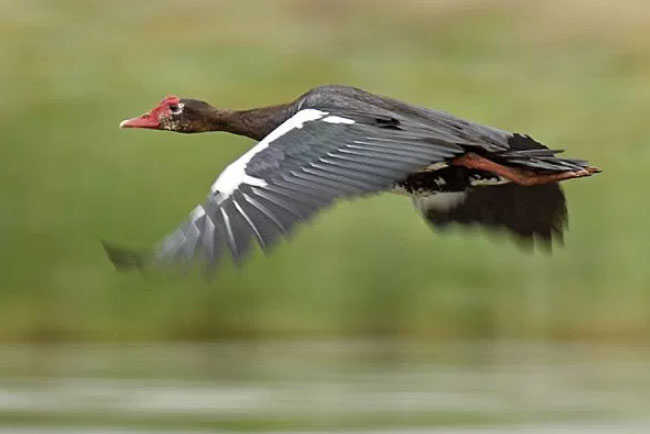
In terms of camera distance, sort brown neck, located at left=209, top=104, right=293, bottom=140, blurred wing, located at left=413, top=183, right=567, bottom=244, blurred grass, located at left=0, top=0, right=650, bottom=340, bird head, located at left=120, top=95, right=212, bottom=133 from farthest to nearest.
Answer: blurred grass, located at left=0, top=0, right=650, bottom=340
bird head, located at left=120, top=95, right=212, bottom=133
blurred wing, located at left=413, top=183, right=567, bottom=244
brown neck, located at left=209, top=104, right=293, bottom=140

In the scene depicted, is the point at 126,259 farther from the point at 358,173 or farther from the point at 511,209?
the point at 511,209

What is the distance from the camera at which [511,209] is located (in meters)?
10.7

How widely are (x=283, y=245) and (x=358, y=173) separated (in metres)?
3.67

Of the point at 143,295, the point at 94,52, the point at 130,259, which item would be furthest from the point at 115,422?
the point at 94,52

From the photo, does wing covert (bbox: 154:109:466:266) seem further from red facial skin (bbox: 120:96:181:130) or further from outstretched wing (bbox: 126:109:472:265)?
red facial skin (bbox: 120:96:181:130)

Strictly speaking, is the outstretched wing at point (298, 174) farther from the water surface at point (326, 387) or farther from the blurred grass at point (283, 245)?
the blurred grass at point (283, 245)

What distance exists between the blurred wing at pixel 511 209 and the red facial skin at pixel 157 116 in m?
1.30

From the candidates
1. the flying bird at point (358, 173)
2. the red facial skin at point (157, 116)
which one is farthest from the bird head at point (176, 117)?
the flying bird at point (358, 173)

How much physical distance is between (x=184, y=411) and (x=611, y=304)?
2.73 m

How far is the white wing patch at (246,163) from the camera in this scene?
9.16 m

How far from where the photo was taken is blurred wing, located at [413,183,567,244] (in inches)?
420

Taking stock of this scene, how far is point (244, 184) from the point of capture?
9.20m

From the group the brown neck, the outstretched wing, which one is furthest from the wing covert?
the brown neck

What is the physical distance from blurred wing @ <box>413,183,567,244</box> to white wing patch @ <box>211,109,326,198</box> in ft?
3.40
